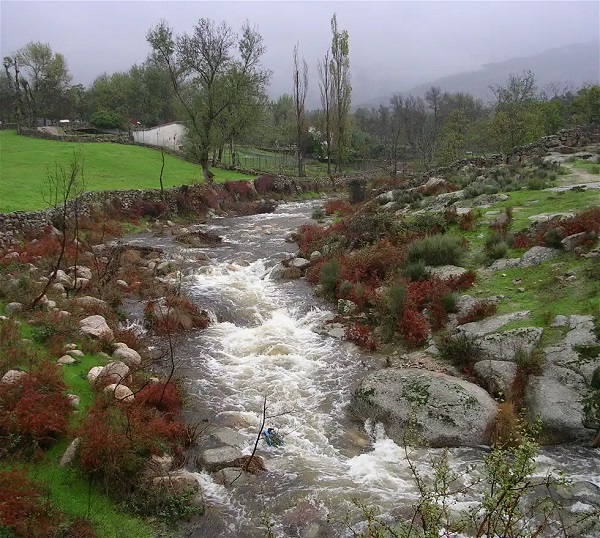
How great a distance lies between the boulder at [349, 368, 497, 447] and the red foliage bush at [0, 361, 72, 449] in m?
6.18

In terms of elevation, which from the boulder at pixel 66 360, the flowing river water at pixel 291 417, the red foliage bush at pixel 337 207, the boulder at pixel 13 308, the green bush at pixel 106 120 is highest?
the green bush at pixel 106 120

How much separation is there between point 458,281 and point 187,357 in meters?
8.76

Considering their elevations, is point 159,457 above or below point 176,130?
below

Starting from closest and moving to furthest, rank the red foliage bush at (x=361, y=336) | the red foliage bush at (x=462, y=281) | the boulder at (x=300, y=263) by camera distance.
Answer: the red foliage bush at (x=361, y=336), the red foliage bush at (x=462, y=281), the boulder at (x=300, y=263)

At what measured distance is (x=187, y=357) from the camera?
13.9 m

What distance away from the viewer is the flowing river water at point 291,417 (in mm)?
8219

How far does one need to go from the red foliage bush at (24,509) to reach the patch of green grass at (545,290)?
36.4ft

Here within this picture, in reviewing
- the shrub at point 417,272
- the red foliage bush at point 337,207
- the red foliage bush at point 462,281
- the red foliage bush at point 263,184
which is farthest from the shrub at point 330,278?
the red foliage bush at point 263,184

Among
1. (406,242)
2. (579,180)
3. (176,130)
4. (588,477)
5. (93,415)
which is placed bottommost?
(588,477)

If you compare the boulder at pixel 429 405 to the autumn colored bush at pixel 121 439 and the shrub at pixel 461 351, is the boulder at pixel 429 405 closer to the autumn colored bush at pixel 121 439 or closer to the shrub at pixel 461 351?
the shrub at pixel 461 351

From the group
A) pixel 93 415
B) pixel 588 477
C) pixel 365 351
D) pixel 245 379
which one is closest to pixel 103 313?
pixel 245 379

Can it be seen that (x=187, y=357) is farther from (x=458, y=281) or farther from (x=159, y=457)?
(x=458, y=281)

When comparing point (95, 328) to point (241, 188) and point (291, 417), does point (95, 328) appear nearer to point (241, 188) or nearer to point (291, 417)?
point (291, 417)

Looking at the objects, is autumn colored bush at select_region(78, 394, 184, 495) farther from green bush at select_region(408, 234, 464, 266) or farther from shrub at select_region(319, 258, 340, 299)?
green bush at select_region(408, 234, 464, 266)
